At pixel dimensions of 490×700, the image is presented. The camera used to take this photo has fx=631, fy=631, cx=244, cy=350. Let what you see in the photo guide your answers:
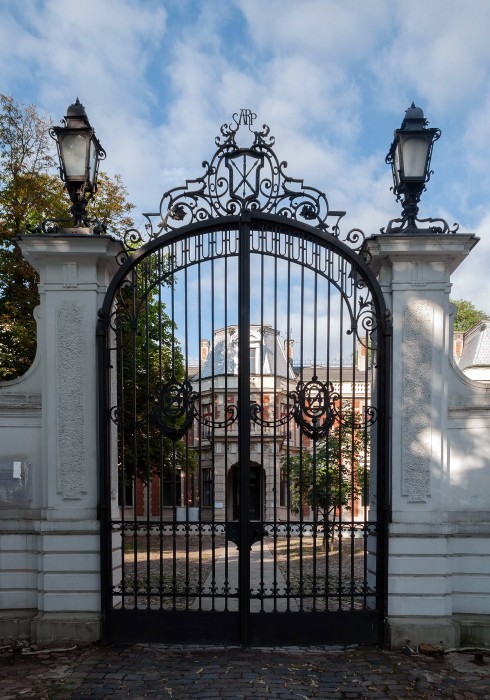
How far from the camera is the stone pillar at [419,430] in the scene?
5973 millimetres

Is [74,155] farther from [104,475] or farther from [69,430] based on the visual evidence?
[104,475]

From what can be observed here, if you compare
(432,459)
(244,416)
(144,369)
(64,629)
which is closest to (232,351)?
(244,416)

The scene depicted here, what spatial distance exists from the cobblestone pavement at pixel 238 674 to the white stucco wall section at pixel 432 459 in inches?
20.0

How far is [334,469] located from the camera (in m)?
9.38

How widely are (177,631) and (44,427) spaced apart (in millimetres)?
2347

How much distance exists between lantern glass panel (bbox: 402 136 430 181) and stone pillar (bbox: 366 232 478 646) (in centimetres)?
61

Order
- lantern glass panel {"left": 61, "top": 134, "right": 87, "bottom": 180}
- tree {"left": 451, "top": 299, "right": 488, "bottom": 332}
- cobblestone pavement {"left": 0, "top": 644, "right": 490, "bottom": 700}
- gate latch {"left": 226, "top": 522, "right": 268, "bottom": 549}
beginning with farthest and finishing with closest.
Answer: tree {"left": 451, "top": 299, "right": 488, "bottom": 332}, lantern glass panel {"left": 61, "top": 134, "right": 87, "bottom": 180}, gate latch {"left": 226, "top": 522, "right": 268, "bottom": 549}, cobblestone pavement {"left": 0, "top": 644, "right": 490, "bottom": 700}

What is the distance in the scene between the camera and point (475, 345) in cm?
2264

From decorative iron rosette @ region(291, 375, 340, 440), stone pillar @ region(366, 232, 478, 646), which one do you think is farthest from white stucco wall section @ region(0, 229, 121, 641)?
stone pillar @ region(366, 232, 478, 646)

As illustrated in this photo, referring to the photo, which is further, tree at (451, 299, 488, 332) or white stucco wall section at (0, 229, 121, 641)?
tree at (451, 299, 488, 332)

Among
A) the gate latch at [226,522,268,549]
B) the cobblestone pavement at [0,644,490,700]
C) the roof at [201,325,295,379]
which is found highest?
the roof at [201,325,295,379]

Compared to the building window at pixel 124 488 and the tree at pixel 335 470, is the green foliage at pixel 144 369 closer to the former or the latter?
the building window at pixel 124 488

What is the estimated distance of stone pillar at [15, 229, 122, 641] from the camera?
606cm

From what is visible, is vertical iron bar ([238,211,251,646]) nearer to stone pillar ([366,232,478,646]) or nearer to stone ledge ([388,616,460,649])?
stone pillar ([366,232,478,646])
